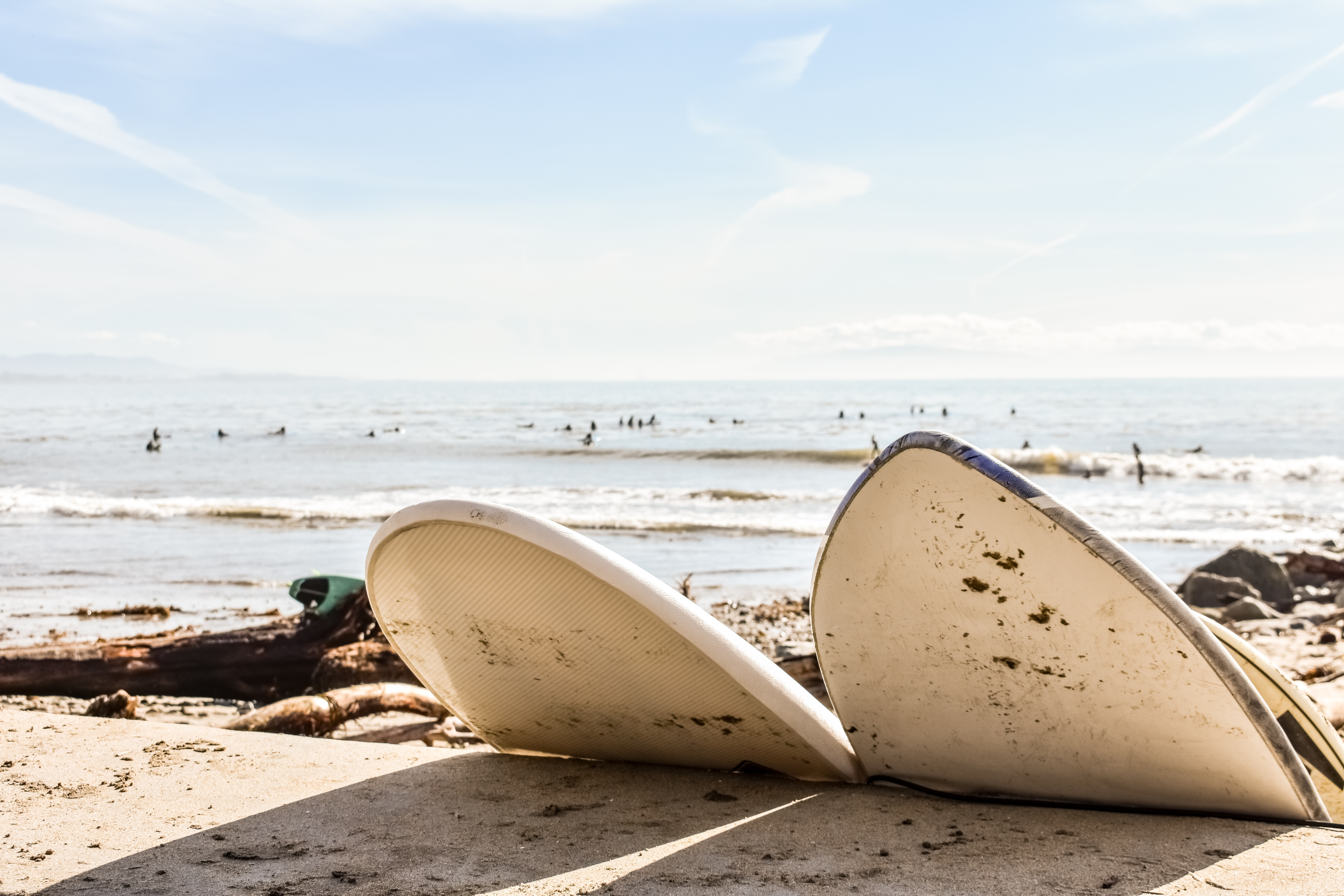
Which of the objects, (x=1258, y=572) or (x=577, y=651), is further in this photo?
(x=1258, y=572)

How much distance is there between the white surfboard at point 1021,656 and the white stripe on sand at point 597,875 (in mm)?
702

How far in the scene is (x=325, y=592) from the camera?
6.43 metres

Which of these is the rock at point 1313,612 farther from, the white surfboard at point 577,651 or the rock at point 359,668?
the rock at point 359,668

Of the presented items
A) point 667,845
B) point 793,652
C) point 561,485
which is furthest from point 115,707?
point 561,485

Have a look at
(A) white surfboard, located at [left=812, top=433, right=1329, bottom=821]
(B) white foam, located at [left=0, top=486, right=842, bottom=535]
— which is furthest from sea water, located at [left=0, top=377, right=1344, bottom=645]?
(A) white surfboard, located at [left=812, top=433, right=1329, bottom=821]

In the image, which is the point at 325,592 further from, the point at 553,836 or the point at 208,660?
the point at 553,836

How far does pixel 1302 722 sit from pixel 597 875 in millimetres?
2319

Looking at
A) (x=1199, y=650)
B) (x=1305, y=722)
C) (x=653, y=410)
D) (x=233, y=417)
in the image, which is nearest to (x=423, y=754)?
(x=1199, y=650)

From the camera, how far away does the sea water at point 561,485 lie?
10.5 m

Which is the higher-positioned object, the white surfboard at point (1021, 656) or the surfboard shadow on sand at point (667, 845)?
the white surfboard at point (1021, 656)

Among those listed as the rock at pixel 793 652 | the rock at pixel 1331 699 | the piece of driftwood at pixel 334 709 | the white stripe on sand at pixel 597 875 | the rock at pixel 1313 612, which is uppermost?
the white stripe on sand at pixel 597 875

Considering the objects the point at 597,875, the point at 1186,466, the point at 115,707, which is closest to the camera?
the point at 597,875

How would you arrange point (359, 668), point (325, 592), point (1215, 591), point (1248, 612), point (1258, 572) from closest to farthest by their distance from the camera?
1. point (359, 668)
2. point (325, 592)
3. point (1248, 612)
4. point (1215, 591)
5. point (1258, 572)

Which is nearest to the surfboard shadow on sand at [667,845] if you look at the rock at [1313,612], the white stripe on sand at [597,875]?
the white stripe on sand at [597,875]
